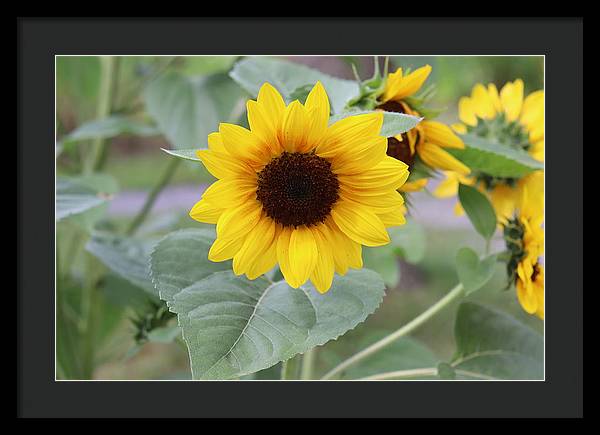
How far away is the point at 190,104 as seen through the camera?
0.82 metres

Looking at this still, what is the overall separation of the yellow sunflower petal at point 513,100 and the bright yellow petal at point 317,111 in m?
0.30

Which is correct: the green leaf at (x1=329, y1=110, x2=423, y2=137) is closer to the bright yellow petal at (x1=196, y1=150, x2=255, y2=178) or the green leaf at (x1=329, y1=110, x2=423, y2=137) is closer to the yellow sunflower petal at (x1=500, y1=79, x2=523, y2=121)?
the bright yellow petal at (x1=196, y1=150, x2=255, y2=178)

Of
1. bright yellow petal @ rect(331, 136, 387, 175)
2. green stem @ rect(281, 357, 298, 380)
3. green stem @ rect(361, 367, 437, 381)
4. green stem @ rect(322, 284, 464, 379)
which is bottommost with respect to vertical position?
green stem @ rect(361, 367, 437, 381)

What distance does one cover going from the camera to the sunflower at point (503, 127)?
639mm

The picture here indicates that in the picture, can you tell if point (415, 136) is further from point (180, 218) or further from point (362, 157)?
point (180, 218)

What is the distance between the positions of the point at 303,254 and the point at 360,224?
0.13 ft

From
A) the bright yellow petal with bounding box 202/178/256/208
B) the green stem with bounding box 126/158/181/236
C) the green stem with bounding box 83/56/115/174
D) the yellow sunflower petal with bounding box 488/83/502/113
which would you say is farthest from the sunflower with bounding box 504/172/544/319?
the green stem with bounding box 83/56/115/174

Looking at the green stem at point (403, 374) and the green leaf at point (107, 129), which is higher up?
the green leaf at point (107, 129)

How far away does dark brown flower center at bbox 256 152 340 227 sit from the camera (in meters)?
0.46

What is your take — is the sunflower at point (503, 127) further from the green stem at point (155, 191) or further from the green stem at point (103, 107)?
the green stem at point (103, 107)

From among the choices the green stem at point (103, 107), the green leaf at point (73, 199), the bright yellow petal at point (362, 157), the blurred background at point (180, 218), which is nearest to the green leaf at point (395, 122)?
the bright yellow petal at point (362, 157)

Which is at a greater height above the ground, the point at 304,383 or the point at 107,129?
the point at 107,129

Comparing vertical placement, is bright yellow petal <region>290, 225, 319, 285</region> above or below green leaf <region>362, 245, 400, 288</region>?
Answer: above

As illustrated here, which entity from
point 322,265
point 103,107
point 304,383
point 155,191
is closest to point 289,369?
point 304,383
